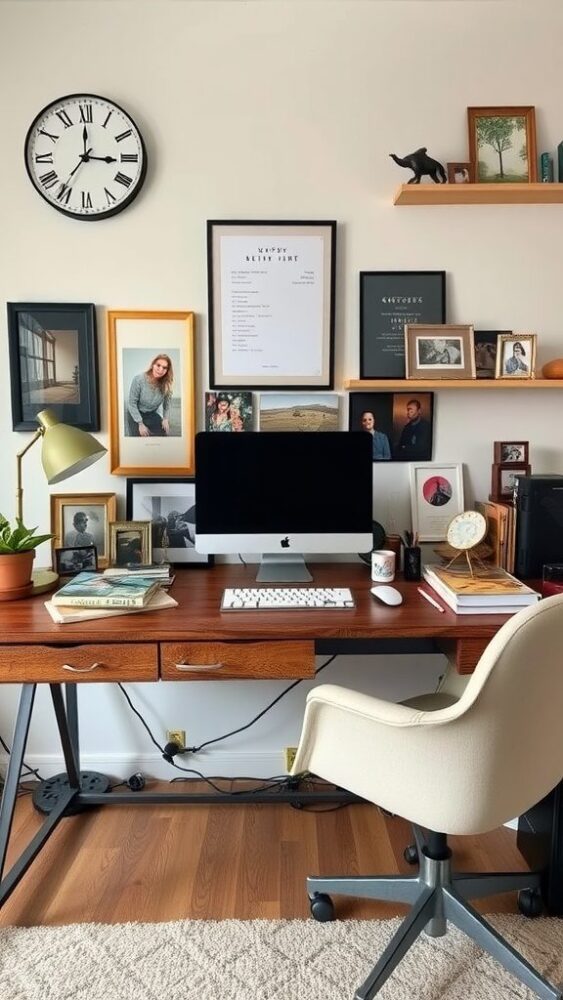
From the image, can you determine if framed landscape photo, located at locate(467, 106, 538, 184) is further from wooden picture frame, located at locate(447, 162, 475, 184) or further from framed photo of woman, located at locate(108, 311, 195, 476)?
framed photo of woman, located at locate(108, 311, 195, 476)

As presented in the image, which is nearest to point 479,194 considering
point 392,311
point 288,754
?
point 392,311

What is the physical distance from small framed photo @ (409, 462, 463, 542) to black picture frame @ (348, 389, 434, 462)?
0.07 m

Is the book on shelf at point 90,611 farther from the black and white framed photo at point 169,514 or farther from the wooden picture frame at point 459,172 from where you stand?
the wooden picture frame at point 459,172

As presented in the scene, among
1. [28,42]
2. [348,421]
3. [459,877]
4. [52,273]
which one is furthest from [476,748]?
[28,42]

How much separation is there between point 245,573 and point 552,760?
101 cm

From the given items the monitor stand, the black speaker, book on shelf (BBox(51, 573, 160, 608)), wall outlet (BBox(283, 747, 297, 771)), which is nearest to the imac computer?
the monitor stand

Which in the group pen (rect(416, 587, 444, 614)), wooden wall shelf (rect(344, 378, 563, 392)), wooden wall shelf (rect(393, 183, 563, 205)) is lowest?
pen (rect(416, 587, 444, 614))

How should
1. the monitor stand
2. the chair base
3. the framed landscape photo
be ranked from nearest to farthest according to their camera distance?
the chair base → the monitor stand → the framed landscape photo

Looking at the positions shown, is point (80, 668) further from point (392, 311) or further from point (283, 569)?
point (392, 311)

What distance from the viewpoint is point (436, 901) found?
1.49 metres

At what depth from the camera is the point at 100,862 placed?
1822 mm

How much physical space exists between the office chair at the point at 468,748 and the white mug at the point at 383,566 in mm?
603

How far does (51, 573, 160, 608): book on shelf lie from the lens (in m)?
1.58

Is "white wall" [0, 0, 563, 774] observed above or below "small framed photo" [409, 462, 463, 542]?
above
